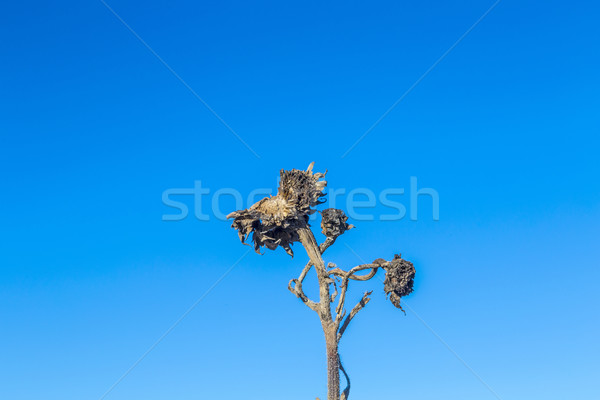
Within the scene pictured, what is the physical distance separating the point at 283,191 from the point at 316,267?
2.01m

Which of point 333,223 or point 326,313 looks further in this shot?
point 333,223

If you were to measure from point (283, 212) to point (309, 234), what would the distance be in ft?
3.23

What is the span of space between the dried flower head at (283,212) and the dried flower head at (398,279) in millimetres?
2485

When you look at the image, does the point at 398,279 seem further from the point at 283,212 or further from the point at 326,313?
the point at 283,212

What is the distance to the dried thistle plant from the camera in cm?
1661

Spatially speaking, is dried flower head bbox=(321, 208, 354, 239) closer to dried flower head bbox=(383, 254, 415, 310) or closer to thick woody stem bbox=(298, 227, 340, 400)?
thick woody stem bbox=(298, 227, 340, 400)

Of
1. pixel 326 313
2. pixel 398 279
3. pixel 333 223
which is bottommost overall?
pixel 326 313

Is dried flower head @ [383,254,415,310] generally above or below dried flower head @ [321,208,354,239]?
below

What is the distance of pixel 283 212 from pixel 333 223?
132 cm

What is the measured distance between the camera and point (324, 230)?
17281mm

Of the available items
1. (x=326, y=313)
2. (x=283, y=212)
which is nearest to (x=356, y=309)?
(x=326, y=313)

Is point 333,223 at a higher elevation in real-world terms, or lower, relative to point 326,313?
higher

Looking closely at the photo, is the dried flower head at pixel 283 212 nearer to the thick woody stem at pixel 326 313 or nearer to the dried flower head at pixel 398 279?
the thick woody stem at pixel 326 313

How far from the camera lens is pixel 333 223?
17.1m
